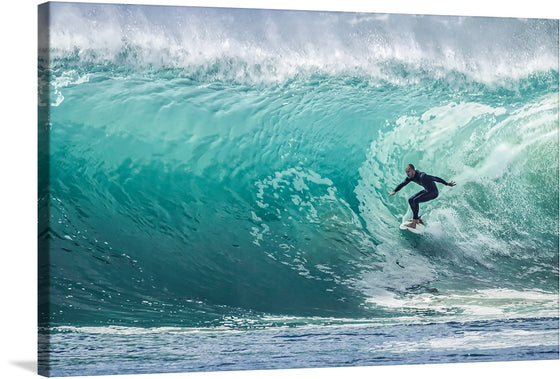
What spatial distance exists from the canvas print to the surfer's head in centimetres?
3

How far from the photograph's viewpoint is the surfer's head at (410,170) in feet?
30.2

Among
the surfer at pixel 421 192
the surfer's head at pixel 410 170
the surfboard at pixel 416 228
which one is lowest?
the surfboard at pixel 416 228

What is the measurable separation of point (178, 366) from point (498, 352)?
276 cm

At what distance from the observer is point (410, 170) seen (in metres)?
9.21

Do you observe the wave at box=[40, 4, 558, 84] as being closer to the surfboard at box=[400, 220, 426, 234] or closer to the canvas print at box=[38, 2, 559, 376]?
the canvas print at box=[38, 2, 559, 376]

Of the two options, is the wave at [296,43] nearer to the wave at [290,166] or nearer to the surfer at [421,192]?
the wave at [290,166]

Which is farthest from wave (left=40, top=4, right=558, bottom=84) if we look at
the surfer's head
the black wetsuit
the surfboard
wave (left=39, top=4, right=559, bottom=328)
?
the surfboard

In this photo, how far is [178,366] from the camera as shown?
840 centimetres

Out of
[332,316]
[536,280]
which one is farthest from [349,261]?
[536,280]

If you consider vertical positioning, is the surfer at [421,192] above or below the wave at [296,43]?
below

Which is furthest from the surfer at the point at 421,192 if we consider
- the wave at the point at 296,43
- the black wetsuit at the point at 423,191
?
the wave at the point at 296,43

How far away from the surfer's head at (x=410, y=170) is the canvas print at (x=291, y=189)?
3 centimetres

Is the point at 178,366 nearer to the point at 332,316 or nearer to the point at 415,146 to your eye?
the point at 332,316

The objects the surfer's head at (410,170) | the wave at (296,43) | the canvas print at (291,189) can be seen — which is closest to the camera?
the canvas print at (291,189)
